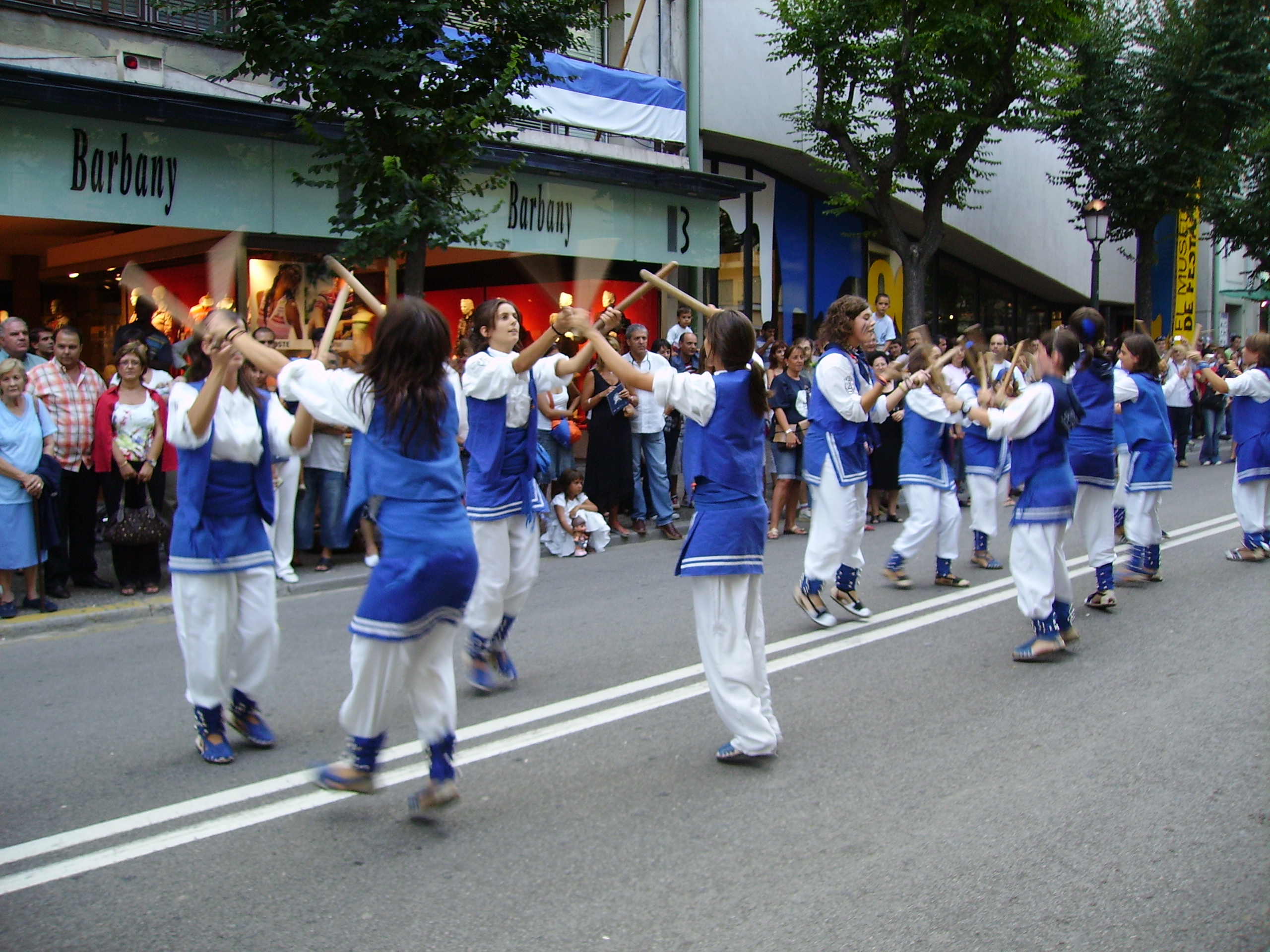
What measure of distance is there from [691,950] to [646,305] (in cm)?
1541

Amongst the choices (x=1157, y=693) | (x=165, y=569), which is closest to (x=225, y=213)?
(x=165, y=569)

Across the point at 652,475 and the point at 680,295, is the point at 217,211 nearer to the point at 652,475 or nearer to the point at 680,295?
the point at 652,475

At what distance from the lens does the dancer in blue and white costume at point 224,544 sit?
16.0ft

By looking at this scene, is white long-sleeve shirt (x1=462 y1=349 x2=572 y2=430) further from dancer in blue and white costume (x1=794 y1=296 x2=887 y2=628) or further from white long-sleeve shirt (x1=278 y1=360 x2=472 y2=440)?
dancer in blue and white costume (x1=794 y1=296 x2=887 y2=628)

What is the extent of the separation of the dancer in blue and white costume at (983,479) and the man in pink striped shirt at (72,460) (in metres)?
6.92

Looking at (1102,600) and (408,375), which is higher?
(408,375)

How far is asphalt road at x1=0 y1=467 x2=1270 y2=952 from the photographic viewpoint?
3.49 meters

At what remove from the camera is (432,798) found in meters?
4.18

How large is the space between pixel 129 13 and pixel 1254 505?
11.9 m

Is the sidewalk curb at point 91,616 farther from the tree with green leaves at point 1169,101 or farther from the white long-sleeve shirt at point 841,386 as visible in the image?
the tree with green leaves at point 1169,101

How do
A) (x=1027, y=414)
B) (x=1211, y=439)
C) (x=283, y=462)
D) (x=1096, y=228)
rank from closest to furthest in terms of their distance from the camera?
(x=1027, y=414) < (x=283, y=462) < (x=1211, y=439) < (x=1096, y=228)

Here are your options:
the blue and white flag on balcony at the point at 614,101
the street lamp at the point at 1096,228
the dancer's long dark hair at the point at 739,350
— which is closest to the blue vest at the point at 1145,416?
the dancer's long dark hair at the point at 739,350

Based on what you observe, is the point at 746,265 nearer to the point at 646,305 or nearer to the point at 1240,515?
the point at 646,305

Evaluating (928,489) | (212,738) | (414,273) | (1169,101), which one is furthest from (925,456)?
(1169,101)
